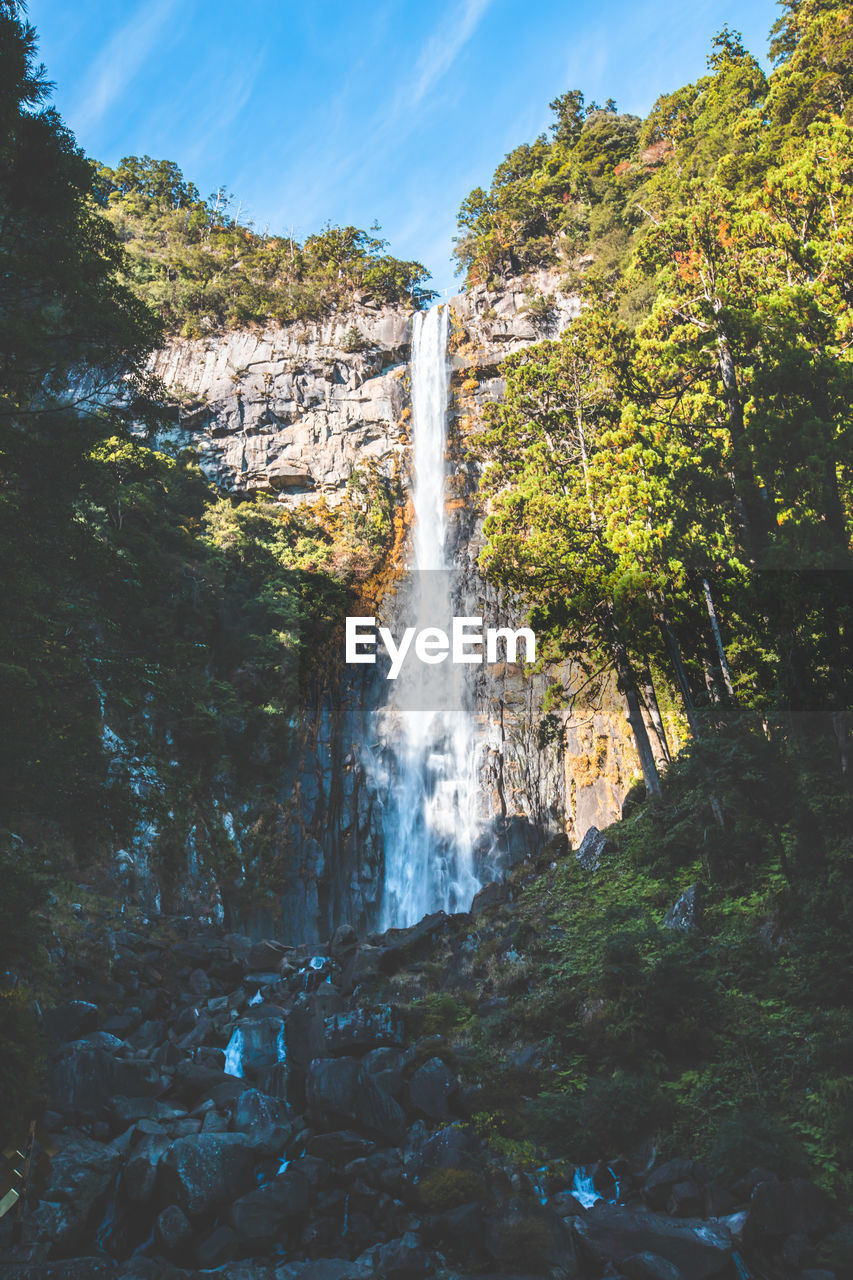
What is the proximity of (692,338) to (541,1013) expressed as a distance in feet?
41.2

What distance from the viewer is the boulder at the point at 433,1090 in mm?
9789

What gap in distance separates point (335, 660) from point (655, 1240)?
24157 millimetres

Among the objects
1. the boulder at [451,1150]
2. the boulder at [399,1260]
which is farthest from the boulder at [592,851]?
the boulder at [399,1260]

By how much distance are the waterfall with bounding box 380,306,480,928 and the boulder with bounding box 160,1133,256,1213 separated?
15906mm

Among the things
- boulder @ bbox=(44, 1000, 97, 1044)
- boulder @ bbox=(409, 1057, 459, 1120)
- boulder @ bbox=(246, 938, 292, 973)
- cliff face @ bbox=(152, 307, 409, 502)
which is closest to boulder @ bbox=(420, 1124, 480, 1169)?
boulder @ bbox=(409, 1057, 459, 1120)

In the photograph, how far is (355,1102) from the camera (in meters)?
9.59

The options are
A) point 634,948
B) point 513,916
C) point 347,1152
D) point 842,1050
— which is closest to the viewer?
point 842,1050

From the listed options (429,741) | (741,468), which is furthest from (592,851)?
(429,741)

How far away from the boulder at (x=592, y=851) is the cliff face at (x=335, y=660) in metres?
3.46

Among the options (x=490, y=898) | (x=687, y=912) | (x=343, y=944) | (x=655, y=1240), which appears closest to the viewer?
(x=655, y=1240)

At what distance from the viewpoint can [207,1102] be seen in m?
10.0

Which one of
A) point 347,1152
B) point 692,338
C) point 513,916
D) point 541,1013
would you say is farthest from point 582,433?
point 347,1152

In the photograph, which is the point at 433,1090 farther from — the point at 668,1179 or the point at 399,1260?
the point at 668,1179

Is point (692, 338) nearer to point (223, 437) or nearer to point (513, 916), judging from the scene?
point (513, 916)
